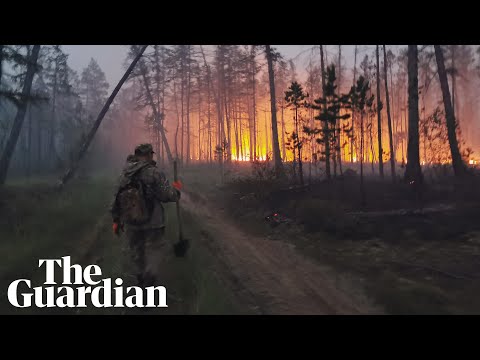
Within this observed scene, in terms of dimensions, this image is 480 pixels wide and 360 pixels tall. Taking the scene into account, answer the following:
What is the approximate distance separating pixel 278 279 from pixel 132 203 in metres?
3.27

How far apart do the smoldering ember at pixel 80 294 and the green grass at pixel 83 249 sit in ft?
0.47

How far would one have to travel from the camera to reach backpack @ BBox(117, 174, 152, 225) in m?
4.75

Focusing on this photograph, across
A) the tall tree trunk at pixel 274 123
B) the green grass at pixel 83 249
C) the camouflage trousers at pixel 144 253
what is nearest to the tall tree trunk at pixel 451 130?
the tall tree trunk at pixel 274 123

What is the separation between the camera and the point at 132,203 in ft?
15.6

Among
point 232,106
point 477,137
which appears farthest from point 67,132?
point 477,137

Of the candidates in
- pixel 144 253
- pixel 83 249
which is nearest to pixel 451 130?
pixel 144 253

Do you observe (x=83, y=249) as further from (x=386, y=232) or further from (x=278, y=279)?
(x=386, y=232)

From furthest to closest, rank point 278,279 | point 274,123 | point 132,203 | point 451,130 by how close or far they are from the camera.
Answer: point 274,123
point 451,130
point 278,279
point 132,203

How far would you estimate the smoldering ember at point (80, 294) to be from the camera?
196 inches

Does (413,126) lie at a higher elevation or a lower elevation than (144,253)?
higher

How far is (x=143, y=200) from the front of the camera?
191 inches
